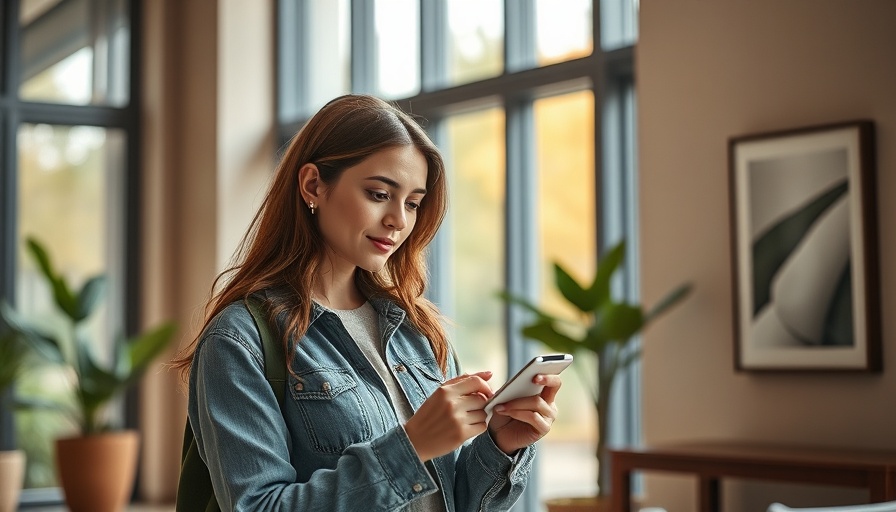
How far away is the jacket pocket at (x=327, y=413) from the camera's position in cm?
165

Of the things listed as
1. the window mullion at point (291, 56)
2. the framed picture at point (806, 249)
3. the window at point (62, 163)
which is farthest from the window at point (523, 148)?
the window at point (62, 163)

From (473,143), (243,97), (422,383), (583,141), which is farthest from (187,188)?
(422,383)

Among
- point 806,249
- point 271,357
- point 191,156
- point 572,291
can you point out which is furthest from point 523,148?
point 271,357

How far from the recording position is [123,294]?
7668 mm

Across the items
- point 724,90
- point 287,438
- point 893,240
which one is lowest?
point 287,438

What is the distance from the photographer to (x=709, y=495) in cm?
398

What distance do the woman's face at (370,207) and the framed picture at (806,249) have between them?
2568 millimetres

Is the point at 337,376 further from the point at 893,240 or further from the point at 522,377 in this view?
the point at 893,240

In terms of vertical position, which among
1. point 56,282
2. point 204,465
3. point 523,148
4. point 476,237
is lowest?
point 204,465

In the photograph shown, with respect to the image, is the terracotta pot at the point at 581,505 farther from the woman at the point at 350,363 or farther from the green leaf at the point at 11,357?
the green leaf at the point at 11,357

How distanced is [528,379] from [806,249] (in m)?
2.68

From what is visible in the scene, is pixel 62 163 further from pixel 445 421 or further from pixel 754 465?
pixel 445 421

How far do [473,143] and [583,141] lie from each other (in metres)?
0.82

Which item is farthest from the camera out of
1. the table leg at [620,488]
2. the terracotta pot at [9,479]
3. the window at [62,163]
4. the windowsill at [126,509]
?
the window at [62,163]
